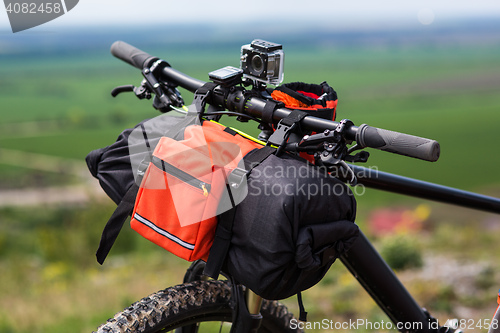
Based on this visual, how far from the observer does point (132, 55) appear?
2395 mm

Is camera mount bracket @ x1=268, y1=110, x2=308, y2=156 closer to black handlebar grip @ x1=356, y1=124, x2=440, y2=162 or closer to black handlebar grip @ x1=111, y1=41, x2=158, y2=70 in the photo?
black handlebar grip @ x1=356, y1=124, x2=440, y2=162

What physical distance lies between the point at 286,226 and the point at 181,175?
0.37 m

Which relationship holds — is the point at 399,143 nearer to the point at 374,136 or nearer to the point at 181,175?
the point at 374,136

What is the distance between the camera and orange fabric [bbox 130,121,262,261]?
146 cm

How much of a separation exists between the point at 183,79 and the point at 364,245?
1022 millimetres

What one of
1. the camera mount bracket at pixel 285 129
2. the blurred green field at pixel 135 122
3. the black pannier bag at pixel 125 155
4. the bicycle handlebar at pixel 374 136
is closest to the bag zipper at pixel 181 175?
the black pannier bag at pixel 125 155

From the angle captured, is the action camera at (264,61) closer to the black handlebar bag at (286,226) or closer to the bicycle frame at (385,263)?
the black handlebar bag at (286,226)

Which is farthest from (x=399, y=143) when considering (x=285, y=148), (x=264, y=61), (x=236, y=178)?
(x=264, y=61)

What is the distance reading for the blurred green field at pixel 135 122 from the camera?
215 inches

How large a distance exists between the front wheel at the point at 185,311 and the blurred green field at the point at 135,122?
847 mm

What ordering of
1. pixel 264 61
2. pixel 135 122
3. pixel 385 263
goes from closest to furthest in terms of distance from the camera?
pixel 264 61 → pixel 385 263 → pixel 135 122

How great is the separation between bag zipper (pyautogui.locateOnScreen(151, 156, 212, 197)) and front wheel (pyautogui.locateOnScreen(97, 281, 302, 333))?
51 cm

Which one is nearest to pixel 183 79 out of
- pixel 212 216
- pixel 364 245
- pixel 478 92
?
pixel 212 216

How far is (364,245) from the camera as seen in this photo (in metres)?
2.06
